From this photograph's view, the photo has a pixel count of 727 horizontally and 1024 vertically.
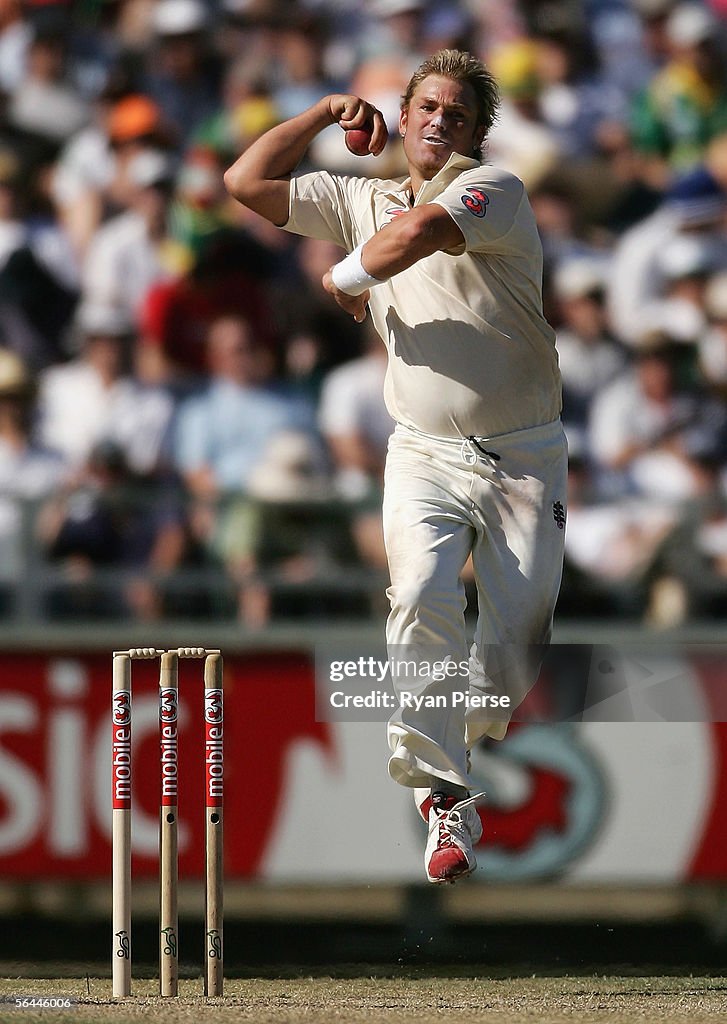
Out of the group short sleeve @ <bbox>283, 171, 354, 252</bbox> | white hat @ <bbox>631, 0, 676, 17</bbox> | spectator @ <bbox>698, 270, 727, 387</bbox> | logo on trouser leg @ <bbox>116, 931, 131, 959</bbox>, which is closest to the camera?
logo on trouser leg @ <bbox>116, 931, 131, 959</bbox>

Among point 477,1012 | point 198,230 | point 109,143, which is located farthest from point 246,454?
point 477,1012

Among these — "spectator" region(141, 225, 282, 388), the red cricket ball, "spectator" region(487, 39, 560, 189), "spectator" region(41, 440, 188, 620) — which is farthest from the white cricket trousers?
"spectator" region(487, 39, 560, 189)

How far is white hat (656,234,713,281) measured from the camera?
26.1 feet

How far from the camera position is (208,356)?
297 inches

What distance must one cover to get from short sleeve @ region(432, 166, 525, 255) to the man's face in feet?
0.40

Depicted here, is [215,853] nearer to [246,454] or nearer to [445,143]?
[445,143]

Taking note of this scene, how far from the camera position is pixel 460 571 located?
4.49 metres

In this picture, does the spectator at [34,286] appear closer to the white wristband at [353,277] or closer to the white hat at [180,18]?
the white hat at [180,18]

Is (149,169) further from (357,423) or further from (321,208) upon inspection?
(321,208)

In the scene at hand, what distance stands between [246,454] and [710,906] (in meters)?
2.63

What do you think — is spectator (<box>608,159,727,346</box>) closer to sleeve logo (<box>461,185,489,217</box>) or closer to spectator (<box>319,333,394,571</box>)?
spectator (<box>319,333,394,571</box>)

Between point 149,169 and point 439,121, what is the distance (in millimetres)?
4043

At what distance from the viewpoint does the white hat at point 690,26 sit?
881 cm

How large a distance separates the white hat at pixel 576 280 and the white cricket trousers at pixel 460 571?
328cm
